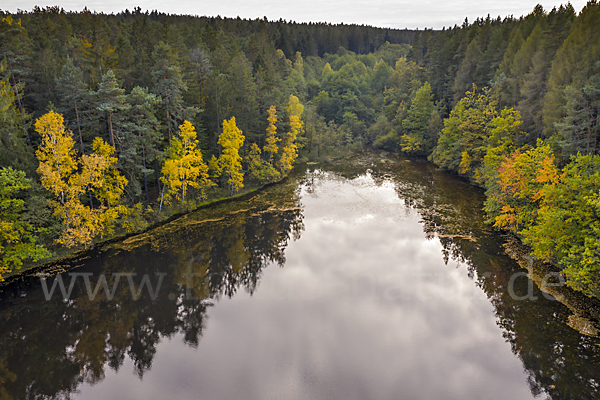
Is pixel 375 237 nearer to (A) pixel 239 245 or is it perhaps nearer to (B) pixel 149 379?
(A) pixel 239 245

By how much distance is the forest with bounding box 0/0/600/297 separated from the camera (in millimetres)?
26000

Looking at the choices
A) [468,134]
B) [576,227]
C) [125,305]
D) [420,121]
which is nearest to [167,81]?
[125,305]

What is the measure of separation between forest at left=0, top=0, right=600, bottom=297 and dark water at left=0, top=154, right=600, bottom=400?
13.3 ft

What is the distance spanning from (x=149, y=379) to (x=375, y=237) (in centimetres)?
2267

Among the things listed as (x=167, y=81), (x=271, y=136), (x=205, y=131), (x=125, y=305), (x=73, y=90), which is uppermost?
(x=167, y=81)

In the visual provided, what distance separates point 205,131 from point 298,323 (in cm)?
3308

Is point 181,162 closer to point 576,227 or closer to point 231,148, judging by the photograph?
point 231,148

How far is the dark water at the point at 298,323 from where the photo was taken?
17625 millimetres

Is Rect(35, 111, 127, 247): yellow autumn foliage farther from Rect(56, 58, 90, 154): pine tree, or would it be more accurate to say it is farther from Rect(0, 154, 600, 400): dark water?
Rect(0, 154, 600, 400): dark water

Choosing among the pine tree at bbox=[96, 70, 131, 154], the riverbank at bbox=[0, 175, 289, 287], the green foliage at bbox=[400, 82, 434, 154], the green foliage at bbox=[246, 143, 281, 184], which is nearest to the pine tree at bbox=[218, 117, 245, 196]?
the green foliage at bbox=[246, 143, 281, 184]

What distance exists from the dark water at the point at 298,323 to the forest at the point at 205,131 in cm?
406

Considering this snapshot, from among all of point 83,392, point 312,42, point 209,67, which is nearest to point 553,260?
point 83,392

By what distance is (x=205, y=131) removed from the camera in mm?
47562

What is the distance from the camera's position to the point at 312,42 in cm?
13912
